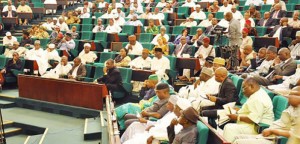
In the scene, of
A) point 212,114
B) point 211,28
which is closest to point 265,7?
point 211,28

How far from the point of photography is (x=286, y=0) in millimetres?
11406

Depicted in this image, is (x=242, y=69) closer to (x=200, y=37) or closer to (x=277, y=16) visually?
(x=200, y=37)

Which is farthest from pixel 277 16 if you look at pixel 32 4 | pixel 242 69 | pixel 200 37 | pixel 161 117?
pixel 32 4

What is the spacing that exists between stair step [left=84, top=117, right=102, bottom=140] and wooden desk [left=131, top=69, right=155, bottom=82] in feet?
4.24

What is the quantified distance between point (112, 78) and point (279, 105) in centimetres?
362

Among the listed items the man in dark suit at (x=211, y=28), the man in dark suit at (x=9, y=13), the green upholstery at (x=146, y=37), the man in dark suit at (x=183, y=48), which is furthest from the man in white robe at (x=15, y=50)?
the man in dark suit at (x=211, y=28)

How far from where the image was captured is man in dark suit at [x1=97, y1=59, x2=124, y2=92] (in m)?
7.22

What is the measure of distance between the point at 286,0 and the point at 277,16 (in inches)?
83.0

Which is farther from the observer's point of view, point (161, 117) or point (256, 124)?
point (161, 117)

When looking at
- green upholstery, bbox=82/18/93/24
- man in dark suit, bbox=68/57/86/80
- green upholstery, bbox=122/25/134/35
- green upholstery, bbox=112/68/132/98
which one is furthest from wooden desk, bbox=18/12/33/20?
green upholstery, bbox=112/68/132/98

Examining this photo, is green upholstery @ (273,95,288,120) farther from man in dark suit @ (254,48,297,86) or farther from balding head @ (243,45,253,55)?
balding head @ (243,45,253,55)

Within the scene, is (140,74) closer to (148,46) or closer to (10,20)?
(148,46)

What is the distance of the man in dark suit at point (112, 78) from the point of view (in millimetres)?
7223

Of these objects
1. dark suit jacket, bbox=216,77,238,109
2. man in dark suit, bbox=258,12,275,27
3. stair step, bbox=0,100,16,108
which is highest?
man in dark suit, bbox=258,12,275,27
